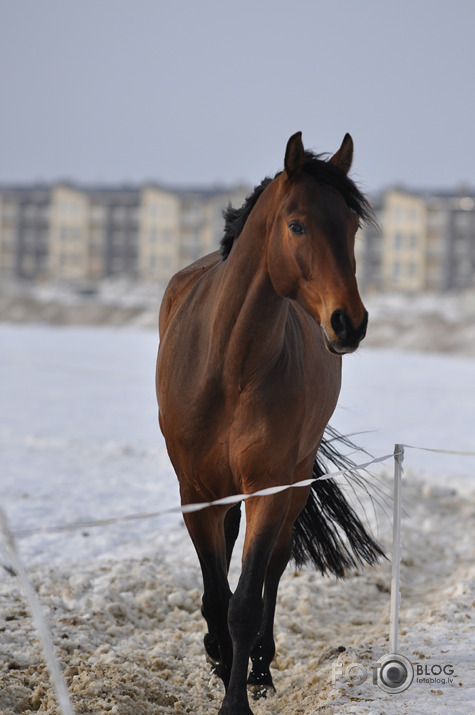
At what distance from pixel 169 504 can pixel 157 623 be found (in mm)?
2378

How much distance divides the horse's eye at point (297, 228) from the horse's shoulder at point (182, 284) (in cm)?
98

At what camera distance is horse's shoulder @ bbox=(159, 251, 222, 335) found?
3.81 meters

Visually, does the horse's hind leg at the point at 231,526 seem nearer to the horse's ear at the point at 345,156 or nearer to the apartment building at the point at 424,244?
the horse's ear at the point at 345,156

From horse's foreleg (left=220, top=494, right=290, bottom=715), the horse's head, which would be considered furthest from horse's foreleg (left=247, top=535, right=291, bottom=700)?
the horse's head

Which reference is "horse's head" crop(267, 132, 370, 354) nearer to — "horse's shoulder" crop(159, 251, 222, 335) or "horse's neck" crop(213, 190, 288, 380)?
"horse's neck" crop(213, 190, 288, 380)

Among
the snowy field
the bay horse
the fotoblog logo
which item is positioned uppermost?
the bay horse

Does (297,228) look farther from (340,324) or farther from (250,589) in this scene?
(250,589)

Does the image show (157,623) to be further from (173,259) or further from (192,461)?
(173,259)

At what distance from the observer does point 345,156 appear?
Result: 3023mm

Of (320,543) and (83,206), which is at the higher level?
(83,206)

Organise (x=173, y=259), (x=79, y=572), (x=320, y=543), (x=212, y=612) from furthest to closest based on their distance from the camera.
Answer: (x=173, y=259) → (x=79, y=572) → (x=320, y=543) → (x=212, y=612)

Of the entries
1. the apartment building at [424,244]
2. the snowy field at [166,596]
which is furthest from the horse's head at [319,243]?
the apartment building at [424,244]

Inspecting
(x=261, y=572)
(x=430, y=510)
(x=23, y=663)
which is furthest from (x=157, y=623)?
(x=430, y=510)

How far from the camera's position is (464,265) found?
7162 centimetres
